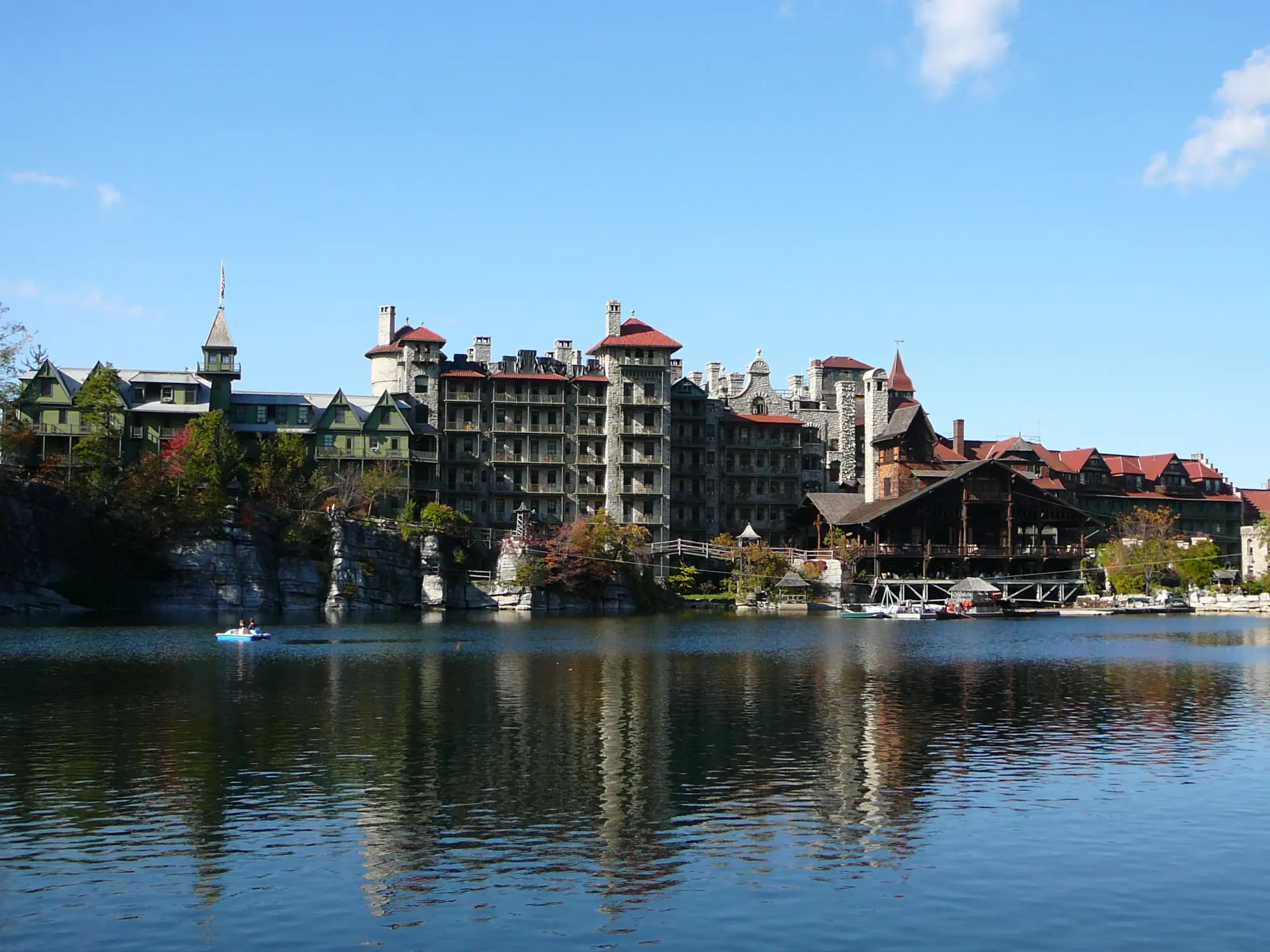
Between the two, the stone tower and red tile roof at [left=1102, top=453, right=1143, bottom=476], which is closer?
the stone tower

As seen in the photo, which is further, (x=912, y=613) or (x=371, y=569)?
(x=912, y=613)

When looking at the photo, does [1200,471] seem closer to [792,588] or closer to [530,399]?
[792,588]

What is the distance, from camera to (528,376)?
141875 mm

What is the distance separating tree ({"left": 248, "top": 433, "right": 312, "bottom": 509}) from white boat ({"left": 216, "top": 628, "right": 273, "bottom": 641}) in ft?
140

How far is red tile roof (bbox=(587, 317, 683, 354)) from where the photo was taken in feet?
463

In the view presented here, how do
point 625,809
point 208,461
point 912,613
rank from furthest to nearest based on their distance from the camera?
point 912,613, point 208,461, point 625,809

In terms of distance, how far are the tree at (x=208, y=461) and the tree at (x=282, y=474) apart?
2.07 m

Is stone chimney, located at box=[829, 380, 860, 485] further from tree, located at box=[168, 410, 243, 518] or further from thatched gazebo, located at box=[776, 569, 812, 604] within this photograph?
tree, located at box=[168, 410, 243, 518]

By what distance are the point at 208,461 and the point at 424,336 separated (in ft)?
98.0

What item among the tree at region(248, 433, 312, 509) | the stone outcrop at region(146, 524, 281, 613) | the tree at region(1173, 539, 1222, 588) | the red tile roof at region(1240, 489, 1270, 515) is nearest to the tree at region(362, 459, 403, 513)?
the tree at region(248, 433, 312, 509)

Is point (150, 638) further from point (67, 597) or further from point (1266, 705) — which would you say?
point (1266, 705)

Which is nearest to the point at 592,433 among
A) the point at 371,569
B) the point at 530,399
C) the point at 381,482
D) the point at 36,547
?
the point at 530,399

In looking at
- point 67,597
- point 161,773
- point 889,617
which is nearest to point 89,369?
point 67,597

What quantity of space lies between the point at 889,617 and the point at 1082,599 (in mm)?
30189
